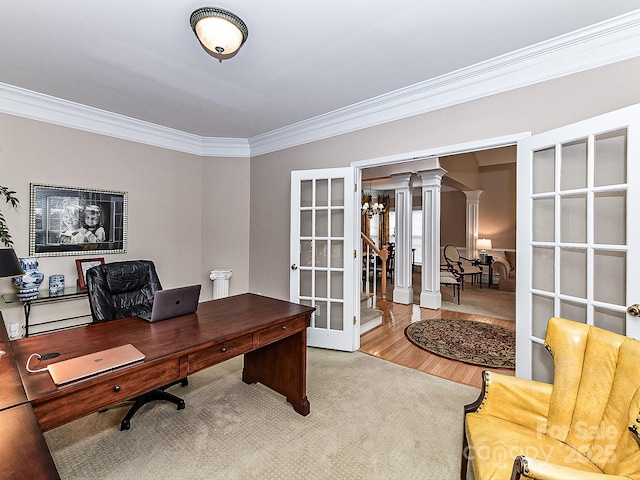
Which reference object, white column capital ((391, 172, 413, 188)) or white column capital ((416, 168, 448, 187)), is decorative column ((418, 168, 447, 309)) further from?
white column capital ((391, 172, 413, 188))

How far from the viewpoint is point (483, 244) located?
25.6 ft

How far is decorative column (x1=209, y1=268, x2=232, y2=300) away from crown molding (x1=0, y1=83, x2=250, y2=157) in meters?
1.74

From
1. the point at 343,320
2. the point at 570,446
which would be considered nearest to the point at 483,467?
the point at 570,446

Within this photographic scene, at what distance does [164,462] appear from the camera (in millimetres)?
1741

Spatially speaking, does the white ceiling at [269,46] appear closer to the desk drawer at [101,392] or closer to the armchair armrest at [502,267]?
the desk drawer at [101,392]

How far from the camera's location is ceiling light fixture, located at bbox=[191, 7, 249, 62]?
1.81 m

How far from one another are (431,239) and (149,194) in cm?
453

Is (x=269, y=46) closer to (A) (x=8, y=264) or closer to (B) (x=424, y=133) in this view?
(B) (x=424, y=133)

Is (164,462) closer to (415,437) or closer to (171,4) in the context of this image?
(415,437)

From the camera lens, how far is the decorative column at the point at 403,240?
18.4 ft

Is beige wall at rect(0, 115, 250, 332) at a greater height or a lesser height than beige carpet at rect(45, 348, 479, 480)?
greater

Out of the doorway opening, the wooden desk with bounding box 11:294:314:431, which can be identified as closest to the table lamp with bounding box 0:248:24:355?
the wooden desk with bounding box 11:294:314:431

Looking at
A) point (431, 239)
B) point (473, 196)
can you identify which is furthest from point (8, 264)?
point (473, 196)

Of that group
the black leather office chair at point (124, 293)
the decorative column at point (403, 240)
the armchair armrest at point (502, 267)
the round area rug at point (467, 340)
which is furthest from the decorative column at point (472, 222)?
the black leather office chair at point (124, 293)
